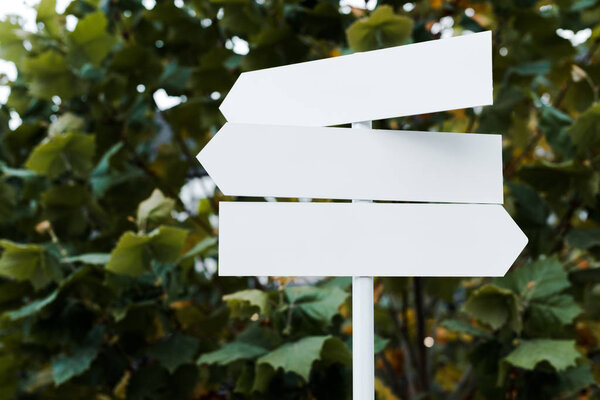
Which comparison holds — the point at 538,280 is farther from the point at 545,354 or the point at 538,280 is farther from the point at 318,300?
the point at 318,300

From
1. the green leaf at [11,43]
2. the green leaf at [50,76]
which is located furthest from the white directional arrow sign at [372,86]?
the green leaf at [11,43]

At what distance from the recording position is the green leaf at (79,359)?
1101mm

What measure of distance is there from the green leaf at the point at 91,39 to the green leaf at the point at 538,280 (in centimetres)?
90

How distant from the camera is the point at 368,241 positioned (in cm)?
60

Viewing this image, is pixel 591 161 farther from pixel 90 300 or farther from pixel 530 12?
pixel 90 300

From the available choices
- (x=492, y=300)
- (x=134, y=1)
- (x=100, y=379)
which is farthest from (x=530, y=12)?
(x=100, y=379)

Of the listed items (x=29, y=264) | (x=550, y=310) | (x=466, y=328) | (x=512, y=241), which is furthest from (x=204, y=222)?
(x=512, y=241)

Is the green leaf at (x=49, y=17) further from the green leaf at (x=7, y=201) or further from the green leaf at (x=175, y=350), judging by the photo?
the green leaf at (x=175, y=350)

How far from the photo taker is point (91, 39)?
4.27 ft

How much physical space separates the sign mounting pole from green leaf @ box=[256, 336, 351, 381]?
245 millimetres

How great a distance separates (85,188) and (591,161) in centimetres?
97

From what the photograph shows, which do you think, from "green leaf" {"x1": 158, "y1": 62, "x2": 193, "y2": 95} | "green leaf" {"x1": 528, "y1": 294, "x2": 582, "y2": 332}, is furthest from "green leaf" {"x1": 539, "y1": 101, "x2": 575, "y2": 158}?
"green leaf" {"x1": 158, "y1": 62, "x2": 193, "y2": 95}

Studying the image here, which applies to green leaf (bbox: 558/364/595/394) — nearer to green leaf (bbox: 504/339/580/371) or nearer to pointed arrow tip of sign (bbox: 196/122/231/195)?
green leaf (bbox: 504/339/580/371)

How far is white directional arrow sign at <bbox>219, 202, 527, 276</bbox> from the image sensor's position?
1.91ft
